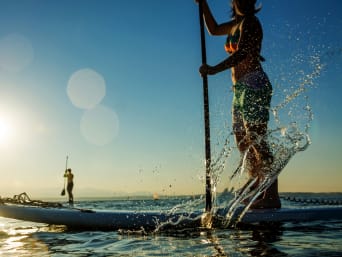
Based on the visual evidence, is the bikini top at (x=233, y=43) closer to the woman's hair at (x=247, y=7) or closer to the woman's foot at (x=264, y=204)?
the woman's hair at (x=247, y=7)

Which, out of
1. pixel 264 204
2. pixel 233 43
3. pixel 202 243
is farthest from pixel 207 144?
pixel 202 243

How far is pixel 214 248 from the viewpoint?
313 cm

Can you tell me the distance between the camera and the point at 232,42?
533 centimetres

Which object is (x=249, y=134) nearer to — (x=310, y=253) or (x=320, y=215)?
(x=320, y=215)

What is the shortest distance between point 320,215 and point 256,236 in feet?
5.29

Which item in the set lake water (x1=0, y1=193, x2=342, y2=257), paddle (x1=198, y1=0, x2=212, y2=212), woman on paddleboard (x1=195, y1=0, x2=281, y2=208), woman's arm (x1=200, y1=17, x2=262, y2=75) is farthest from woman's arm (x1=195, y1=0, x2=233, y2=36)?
lake water (x1=0, y1=193, x2=342, y2=257)

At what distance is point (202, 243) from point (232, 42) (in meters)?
3.03

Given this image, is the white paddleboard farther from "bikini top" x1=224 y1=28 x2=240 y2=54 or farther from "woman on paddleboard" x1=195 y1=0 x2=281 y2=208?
"bikini top" x1=224 y1=28 x2=240 y2=54

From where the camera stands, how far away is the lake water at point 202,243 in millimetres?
2998

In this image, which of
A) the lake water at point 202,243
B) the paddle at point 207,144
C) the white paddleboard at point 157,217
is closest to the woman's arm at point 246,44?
the paddle at point 207,144

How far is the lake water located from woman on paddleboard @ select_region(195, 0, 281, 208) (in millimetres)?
784

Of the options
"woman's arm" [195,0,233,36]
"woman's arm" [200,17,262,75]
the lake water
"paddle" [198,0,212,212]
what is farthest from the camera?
"woman's arm" [195,0,233,36]

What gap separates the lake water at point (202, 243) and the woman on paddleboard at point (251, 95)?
78 centimetres

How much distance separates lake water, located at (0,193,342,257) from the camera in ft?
9.84
